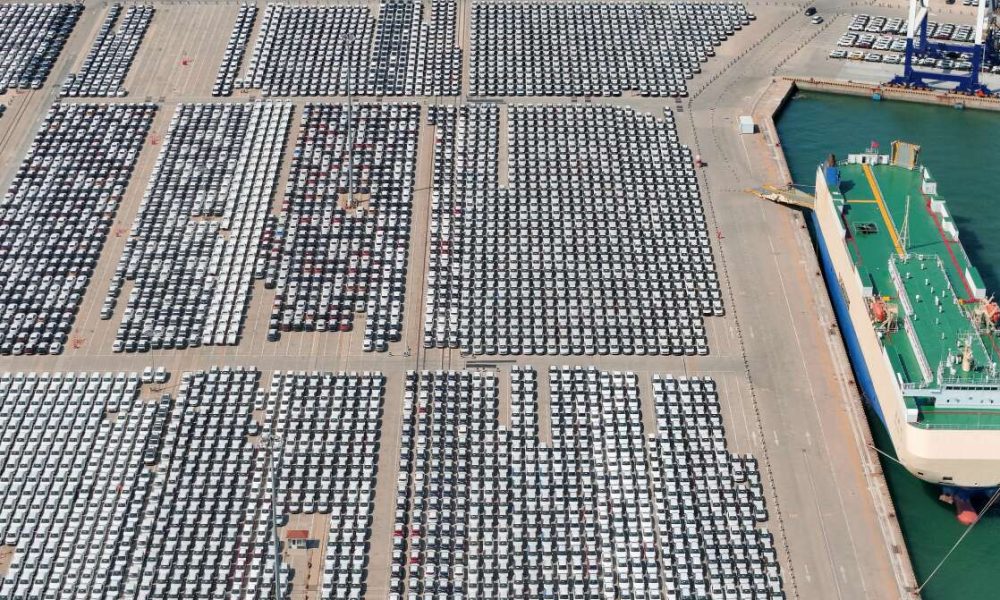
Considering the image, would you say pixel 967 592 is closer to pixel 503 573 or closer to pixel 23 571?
pixel 503 573

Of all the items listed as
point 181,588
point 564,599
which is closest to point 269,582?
point 181,588

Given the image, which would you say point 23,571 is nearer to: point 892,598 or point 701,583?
point 701,583

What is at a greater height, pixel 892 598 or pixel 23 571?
pixel 892 598

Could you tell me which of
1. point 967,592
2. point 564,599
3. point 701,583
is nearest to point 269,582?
point 564,599

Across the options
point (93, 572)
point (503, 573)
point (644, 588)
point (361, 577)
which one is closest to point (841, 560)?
point (644, 588)

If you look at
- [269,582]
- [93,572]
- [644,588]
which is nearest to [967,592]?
[644,588]

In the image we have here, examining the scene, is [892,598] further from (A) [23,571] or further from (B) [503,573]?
(A) [23,571]
